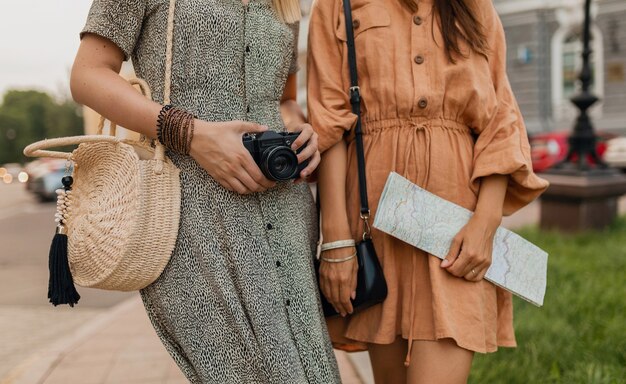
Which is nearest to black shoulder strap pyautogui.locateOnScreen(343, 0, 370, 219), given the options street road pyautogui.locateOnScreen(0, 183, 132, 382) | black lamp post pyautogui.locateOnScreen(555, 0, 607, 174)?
street road pyautogui.locateOnScreen(0, 183, 132, 382)

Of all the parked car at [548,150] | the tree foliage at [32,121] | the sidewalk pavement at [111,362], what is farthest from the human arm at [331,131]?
the tree foliage at [32,121]

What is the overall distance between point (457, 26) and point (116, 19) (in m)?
0.97

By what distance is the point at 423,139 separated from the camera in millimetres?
1964

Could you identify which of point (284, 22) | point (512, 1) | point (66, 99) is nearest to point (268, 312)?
point (284, 22)

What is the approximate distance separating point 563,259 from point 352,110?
4.63 metres

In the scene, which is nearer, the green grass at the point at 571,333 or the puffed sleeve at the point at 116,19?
the puffed sleeve at the point at 116,19

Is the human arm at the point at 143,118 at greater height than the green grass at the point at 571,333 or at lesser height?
greater

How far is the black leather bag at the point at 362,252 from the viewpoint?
192cm

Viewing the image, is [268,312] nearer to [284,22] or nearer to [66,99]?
[284,22]

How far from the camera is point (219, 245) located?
163cm

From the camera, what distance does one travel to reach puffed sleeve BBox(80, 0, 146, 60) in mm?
1561

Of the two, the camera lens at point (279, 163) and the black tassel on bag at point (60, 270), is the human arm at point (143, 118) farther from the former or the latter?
the black tassel on bag at point (60, 270)

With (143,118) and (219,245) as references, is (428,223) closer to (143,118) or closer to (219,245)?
(219,245)

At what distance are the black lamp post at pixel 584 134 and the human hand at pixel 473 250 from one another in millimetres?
6508
